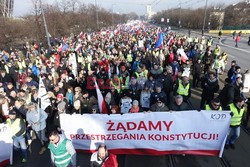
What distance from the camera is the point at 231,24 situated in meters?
59.2

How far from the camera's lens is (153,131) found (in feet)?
17.8

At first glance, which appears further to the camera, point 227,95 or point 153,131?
point 227,95

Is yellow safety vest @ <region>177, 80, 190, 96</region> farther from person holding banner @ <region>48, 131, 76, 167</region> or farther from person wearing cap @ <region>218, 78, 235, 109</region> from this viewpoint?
person holding banner @ <region>48, 131, 76, 167</region>

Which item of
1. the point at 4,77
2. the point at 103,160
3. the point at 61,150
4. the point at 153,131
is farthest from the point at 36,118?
the point at 4,77

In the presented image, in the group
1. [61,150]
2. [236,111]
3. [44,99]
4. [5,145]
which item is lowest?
[5,145]

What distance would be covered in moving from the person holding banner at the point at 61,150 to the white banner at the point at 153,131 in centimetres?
118

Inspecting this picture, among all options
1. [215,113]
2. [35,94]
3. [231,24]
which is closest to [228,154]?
[215,113]

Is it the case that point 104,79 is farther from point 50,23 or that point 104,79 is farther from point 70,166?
point 50,23

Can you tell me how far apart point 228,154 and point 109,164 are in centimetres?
366

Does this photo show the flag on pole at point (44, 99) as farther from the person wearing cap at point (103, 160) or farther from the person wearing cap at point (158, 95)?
the person wearing cap at point (103, 160)

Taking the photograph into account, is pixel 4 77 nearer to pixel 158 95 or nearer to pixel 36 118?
pixel 36 118

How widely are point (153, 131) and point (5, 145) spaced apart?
12.2 feet

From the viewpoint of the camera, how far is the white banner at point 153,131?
5.24m

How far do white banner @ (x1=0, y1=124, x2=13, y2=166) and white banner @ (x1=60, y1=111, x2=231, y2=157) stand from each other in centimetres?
141
